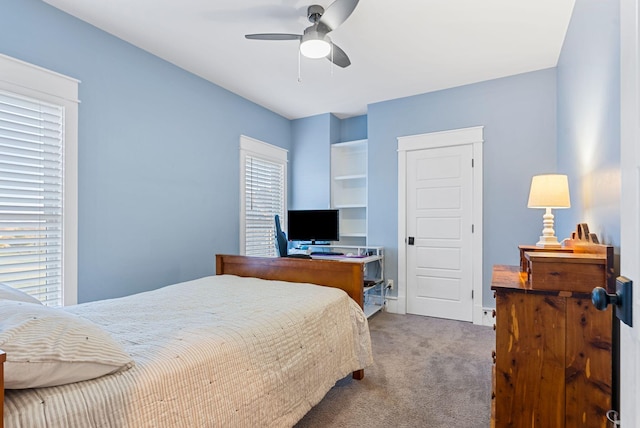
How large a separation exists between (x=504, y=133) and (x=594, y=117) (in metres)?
1.87

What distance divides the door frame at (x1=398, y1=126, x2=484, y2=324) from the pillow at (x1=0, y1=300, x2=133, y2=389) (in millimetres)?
3445

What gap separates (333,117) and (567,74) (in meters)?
2.80

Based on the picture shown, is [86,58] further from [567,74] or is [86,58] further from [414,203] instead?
[567,74]

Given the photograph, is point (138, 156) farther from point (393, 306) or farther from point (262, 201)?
point (393, 306)

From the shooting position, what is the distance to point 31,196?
2.30 m

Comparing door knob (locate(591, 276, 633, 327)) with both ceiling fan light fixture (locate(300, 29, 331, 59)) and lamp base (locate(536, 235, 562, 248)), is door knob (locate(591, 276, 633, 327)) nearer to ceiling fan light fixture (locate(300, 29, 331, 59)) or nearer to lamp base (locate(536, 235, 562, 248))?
lamp base (locate(536, 235, 562, 248))

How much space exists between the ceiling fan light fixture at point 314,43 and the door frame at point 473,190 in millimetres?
2041

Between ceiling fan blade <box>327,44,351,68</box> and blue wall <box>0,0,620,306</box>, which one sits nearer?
blue wall <box>0,0,620,306</box>

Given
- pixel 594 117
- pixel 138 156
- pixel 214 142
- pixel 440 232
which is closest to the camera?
pixel 594 117

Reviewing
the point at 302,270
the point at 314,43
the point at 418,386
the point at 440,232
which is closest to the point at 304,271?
the point at 302,270

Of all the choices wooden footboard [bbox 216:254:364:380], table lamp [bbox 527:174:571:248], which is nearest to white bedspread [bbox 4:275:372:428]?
wooden footboard [bbox 216:254:364:380]

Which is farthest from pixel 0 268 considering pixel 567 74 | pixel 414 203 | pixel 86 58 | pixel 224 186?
pixel 567 74

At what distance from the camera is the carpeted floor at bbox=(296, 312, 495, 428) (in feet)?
6.33

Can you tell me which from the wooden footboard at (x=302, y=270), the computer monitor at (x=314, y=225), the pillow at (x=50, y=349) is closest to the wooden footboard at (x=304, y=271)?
the wooden footboard at (x=302, y=270)
